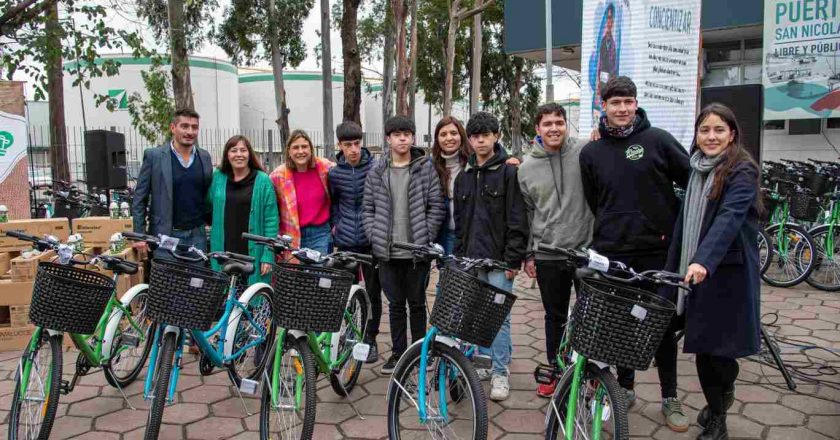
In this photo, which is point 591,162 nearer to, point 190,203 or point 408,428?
point 408,428

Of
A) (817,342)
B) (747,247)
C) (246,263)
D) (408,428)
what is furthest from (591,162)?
(817,342)

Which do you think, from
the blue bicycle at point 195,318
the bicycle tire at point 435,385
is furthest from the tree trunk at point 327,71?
the bicycle tire at point 435,385

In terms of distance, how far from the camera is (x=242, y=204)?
4449 millimetres

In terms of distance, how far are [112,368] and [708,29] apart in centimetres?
1082

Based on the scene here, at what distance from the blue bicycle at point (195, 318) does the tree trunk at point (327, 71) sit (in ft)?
35.1

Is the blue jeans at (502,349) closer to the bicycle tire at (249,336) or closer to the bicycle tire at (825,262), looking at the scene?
the bicycle tire at (249,336)

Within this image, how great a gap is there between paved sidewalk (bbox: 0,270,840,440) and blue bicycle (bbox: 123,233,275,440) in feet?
0.96

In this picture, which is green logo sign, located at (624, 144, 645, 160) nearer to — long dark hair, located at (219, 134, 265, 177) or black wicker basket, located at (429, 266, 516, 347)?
black wicker basket, located at (429, 266, 516, 347)

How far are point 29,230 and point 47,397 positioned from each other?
2891 millimetres

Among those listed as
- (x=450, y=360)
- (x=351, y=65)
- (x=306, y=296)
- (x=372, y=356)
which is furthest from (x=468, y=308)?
A: (x=351, y=65)

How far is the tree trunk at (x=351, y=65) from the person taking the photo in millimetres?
12297

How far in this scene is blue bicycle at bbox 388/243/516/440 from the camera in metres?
2.88

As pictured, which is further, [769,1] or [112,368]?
[769,1]

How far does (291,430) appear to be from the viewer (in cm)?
316
